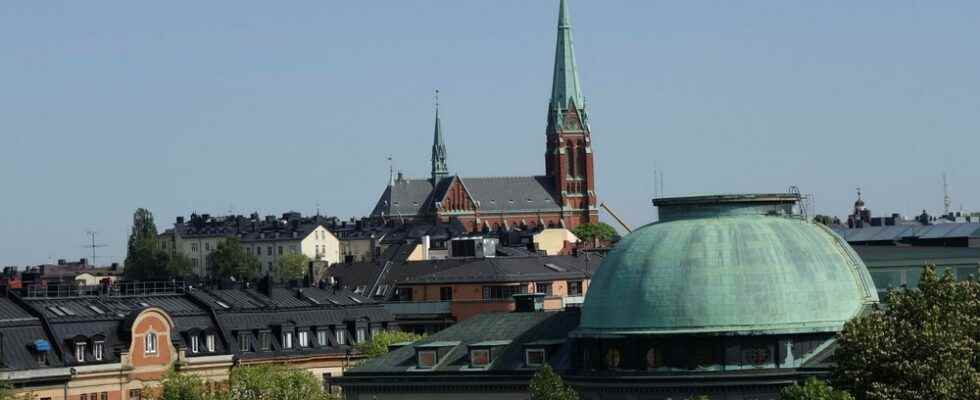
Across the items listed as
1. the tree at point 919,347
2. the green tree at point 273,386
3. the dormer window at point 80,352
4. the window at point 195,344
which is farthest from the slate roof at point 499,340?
the window at point 195,344

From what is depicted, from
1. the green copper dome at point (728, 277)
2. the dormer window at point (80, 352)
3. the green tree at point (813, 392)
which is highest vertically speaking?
the green copper dome at point (728, 277)

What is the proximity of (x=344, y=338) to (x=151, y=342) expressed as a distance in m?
16.1

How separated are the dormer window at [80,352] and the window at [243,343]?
472 inches

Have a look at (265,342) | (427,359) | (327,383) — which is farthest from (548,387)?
(265,342)

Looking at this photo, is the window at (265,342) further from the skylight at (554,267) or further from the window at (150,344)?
the skylight at (554,267)

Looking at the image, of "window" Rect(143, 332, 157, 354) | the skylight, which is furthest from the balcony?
"window" Rect(143, 332, 157, 354)

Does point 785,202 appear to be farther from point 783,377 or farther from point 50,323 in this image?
point 50,323

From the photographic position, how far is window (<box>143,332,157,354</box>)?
129 metres

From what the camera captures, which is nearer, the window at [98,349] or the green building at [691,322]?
the green building at [691,322]

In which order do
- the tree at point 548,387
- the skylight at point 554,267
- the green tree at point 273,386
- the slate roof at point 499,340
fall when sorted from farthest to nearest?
the skylight at point 554,267, the green tree at point 273,386, the slate roof at point 499,340, the tree at point 548,387

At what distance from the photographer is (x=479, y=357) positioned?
10119cm

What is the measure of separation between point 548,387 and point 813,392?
1138cm

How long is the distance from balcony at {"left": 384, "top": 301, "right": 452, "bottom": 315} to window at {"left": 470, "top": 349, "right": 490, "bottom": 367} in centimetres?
6293

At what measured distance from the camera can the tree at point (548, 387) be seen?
90875 millimetres
